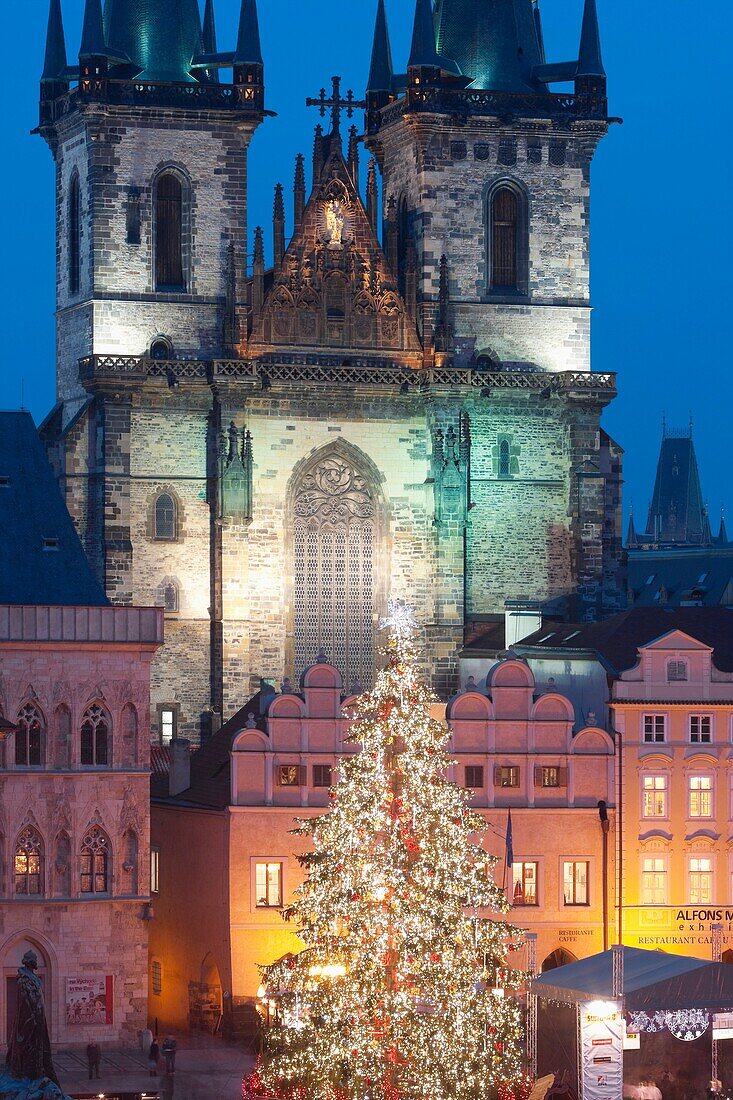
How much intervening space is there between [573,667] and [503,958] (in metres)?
20.5

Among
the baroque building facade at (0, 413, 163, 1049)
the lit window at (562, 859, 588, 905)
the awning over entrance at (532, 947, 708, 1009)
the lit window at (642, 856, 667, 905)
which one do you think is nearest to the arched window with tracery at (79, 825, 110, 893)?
the baroque building facade at (0, 413, 163, 1049)

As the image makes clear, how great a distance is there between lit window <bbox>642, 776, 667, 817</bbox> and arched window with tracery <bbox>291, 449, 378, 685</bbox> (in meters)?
19.6

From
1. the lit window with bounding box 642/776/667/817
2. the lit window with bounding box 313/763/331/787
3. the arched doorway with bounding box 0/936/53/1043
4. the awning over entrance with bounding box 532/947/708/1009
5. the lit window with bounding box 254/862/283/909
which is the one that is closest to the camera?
the awning over entrance with bounding box 532/947/708/1009

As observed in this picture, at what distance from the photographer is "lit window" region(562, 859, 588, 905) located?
78500mm

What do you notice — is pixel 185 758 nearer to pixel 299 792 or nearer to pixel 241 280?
pixel 299 792

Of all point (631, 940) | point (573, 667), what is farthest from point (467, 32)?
point (631, 940)

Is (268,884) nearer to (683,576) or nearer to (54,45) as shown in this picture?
(54,45)

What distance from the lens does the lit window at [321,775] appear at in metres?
78.8

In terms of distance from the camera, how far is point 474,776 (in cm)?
7894

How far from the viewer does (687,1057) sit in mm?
67125

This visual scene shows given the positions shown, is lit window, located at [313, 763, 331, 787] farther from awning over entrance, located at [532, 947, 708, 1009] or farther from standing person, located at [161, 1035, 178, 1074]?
awning over entrance, located at [532, 947, 708, 1009]

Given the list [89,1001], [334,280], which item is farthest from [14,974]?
[334,280]

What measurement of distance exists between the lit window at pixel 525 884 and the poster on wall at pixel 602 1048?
41.0 feet

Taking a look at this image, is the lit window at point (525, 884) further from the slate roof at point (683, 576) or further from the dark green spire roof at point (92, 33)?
the slate roof at point (683, 576)
